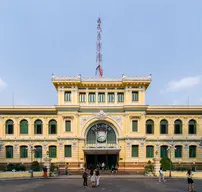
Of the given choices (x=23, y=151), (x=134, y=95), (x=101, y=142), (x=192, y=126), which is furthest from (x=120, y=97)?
(x=23, y=151)

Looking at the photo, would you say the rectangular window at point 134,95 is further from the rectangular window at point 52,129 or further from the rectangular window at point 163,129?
the rectangular window at point 52,129

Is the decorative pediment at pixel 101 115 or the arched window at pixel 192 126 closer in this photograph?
the decorative pediment at pixel 101 115

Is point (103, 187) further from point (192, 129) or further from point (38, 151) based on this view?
point (192, 129)

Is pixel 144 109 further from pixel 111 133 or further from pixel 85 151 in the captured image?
pixel 85 151

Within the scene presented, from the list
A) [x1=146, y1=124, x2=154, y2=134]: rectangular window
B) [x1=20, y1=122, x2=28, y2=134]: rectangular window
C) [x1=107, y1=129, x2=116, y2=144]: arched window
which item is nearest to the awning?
→ [x1=107, y1=129, x2=116, y2=144]: arched window

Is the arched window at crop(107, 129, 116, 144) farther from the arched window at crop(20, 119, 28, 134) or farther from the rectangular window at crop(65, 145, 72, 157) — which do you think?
the arched window at crop(20, 119, 28, 134)

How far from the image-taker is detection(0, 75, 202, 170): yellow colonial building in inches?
2004

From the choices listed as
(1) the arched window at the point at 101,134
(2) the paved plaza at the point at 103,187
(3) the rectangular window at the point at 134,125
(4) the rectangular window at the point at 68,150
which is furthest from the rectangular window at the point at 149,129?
(2) the paved plaza at the point at 103,187

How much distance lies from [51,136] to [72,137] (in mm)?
4431

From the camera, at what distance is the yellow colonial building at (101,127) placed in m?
50.9

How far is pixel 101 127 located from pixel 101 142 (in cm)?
273

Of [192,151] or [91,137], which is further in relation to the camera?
[192,151]

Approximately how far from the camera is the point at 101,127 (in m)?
52.2

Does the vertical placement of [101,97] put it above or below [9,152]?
above
